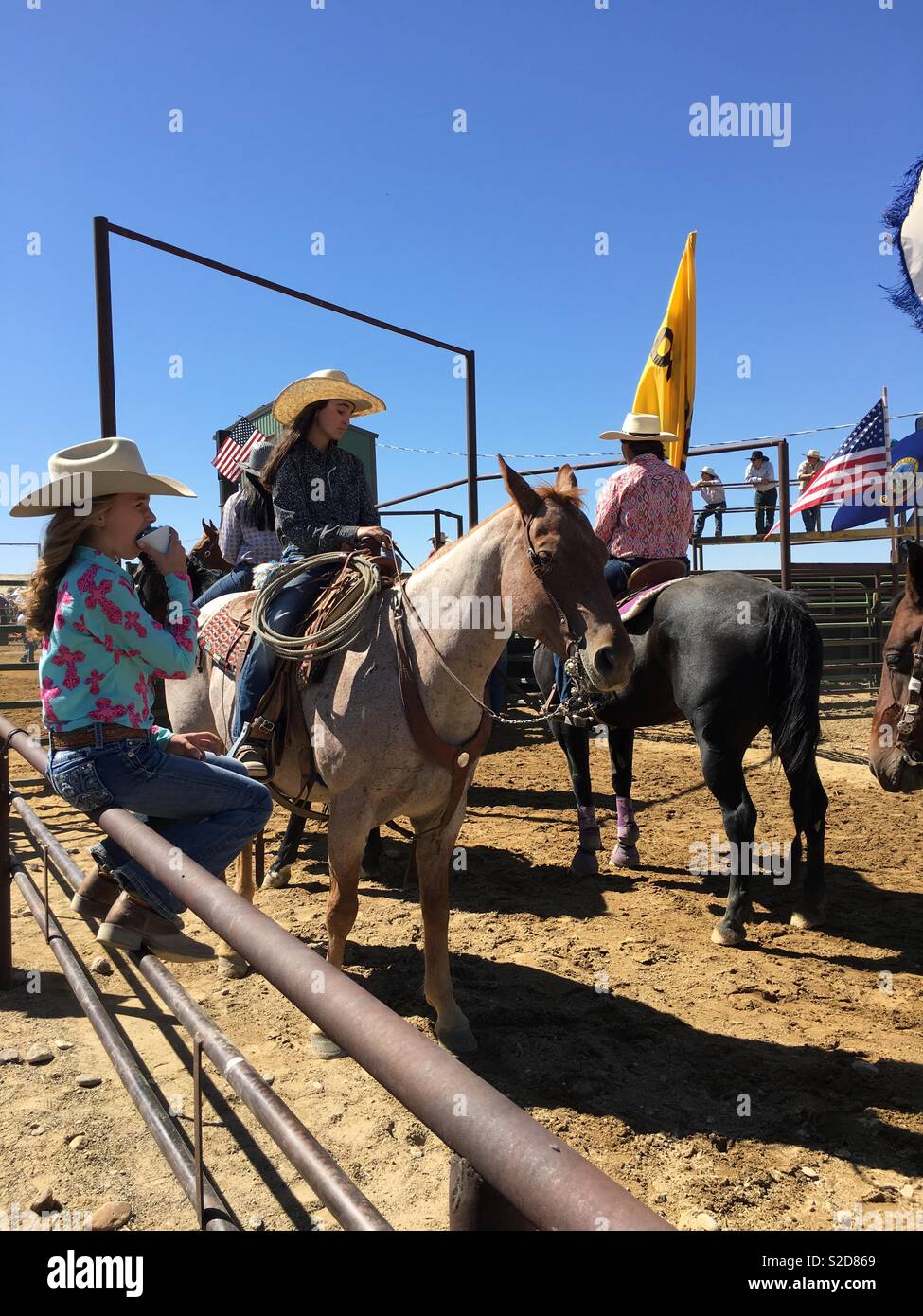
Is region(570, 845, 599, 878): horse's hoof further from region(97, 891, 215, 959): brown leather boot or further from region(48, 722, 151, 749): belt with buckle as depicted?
region(48, 722, 151, 749): belt with buckle

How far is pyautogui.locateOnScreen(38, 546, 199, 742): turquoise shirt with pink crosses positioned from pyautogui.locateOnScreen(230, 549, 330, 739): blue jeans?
146 cm

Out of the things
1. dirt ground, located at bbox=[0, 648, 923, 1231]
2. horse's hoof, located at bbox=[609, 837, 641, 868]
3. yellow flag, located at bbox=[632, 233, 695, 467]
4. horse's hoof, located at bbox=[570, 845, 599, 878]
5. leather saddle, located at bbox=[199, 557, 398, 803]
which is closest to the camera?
dirt ground, located at bbox=[0, 648, 923, 1231]

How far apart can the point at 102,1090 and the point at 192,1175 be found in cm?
163

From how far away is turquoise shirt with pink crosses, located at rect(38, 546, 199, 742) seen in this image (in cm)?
223

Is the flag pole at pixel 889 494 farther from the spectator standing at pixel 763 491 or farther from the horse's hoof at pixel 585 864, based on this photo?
the horse's hoof at pixel 585 864

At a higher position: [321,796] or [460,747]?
[460,747]

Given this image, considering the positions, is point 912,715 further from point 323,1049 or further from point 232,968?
point 232,968

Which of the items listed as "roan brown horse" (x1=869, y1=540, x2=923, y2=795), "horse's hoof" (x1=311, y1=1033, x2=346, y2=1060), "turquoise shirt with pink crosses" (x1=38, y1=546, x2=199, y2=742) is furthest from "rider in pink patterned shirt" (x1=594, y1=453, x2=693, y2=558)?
"turquoise shirt with pink crosses" (x1=38, y1=546, x2=199, y2=742)

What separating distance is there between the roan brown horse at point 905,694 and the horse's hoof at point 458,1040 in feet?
8.05

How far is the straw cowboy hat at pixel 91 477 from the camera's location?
2.27 m

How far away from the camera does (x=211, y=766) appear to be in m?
2.38

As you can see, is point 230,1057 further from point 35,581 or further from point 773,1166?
point 773,1166

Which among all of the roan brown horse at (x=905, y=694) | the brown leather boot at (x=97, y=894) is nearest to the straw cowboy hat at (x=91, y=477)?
the brown leather boot at (x=97, y=894)
